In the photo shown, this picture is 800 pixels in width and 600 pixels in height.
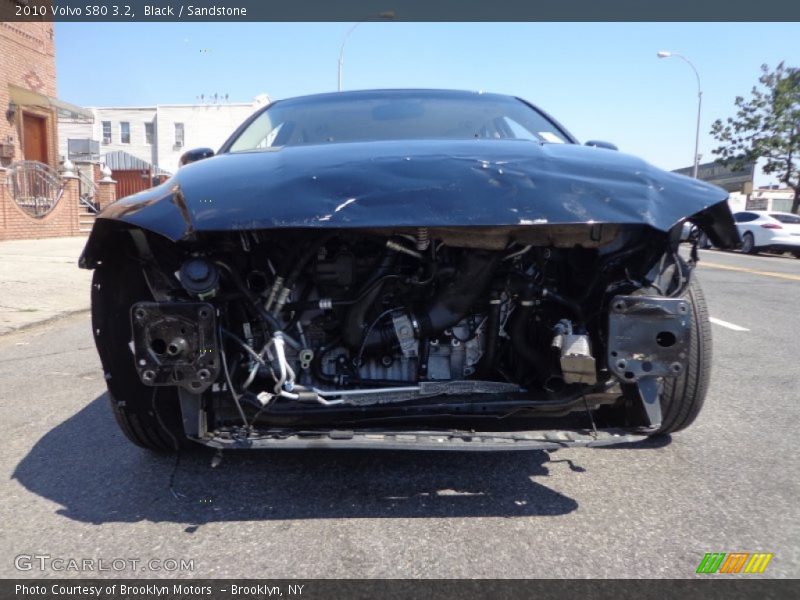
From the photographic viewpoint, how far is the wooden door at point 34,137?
60.2ft

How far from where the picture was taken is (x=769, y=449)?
10.5ft

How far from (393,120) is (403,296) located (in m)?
1.31

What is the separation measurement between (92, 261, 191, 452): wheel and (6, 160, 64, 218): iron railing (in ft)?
47.1

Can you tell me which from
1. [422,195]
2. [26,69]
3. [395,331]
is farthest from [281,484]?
[26,69]

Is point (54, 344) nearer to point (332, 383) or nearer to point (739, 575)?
point (332, 383)

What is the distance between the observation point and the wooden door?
18359 mm

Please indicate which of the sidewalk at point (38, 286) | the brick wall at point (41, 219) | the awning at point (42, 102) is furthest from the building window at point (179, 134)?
the sidewalk at point (38, 286)

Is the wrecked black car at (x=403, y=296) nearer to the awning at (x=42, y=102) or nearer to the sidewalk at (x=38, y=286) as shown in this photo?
the sidewalk at (x=38, y=286)

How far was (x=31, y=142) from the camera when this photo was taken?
18797 millimetres

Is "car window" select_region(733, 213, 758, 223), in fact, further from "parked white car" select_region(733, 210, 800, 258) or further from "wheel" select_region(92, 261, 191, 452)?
"wheel" select_region(92, 261, 191, 452)

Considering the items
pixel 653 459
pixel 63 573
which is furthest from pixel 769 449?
pixel 63 573

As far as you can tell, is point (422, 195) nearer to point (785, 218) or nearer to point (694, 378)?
point (694, 378)

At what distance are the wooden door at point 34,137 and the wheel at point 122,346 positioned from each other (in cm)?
1823

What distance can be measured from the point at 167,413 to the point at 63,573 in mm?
809
